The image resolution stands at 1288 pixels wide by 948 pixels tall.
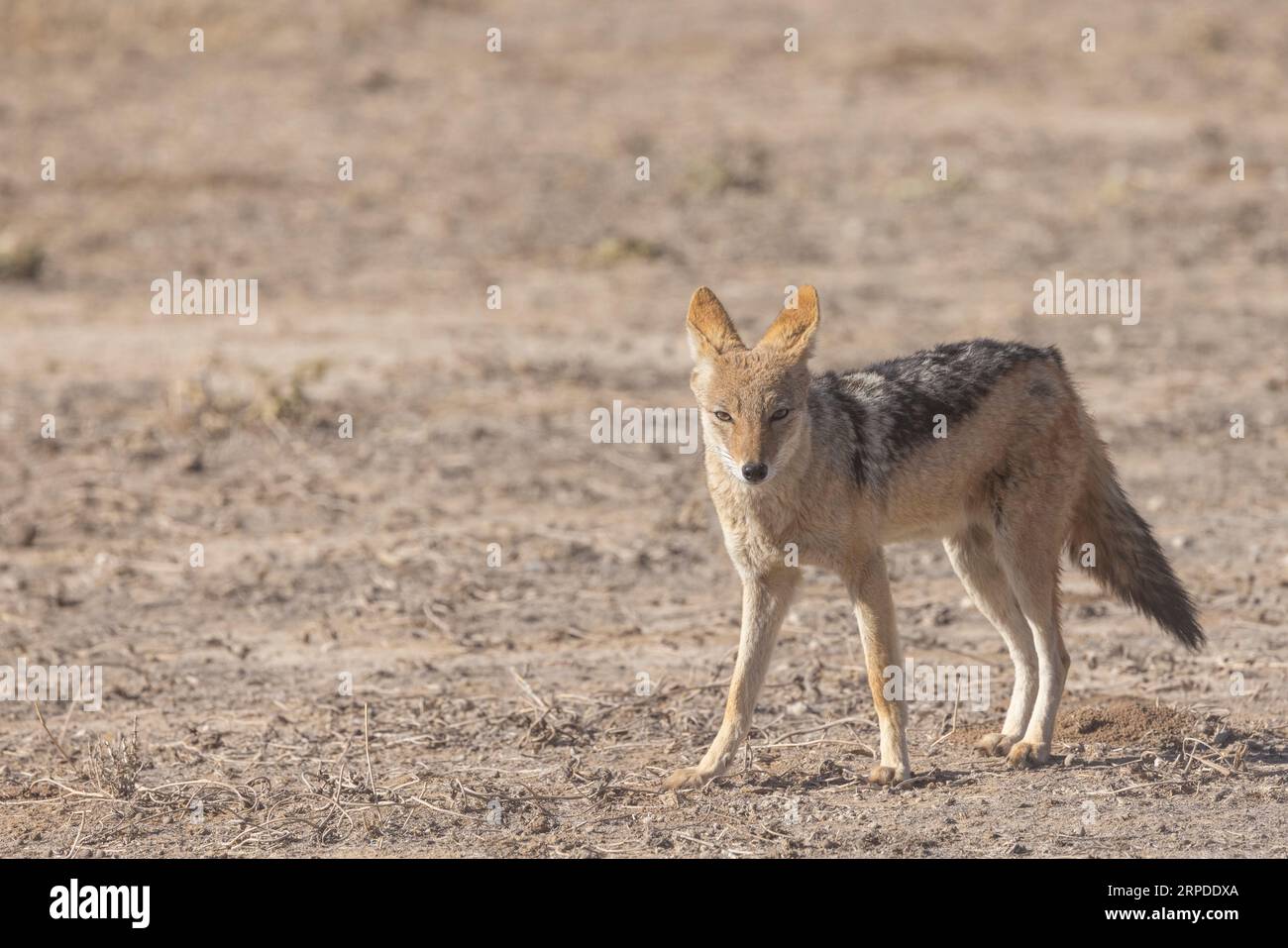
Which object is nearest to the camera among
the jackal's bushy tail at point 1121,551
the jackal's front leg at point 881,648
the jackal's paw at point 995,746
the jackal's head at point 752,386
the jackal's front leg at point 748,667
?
the jackal's head at point 752,386

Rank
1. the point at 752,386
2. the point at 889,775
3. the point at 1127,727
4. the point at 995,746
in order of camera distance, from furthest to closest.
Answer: the point at 1127,727 < the point at 995,746 < the point at 889,775 < the point at 752,386

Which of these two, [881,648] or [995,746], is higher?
[881,648]

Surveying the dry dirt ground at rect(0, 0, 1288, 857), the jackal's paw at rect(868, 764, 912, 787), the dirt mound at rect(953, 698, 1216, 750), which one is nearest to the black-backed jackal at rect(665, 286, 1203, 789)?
the jackal's paw at rect(868, 764, 912, 787)

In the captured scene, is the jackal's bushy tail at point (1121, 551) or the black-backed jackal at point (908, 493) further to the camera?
the jackal's bushy tail at point (1121, 551)

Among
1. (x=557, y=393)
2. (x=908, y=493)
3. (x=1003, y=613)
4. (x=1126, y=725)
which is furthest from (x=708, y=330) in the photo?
(x=557, y=393)

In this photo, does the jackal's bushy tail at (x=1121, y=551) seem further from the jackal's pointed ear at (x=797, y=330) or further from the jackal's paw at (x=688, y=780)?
the jackal's paw at (x=688, y=780)

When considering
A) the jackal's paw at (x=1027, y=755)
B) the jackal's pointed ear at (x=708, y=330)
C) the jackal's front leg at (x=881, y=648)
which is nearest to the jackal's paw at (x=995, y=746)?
the jackal's paw at (x=1027, y=755)

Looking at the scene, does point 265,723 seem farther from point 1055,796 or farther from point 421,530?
point 1055,796

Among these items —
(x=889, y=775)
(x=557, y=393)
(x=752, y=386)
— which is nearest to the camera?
(x=752, y=386)

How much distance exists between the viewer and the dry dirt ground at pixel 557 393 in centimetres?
638

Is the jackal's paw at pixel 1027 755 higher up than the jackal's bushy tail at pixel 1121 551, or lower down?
lower down

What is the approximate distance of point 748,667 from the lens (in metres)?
6.32

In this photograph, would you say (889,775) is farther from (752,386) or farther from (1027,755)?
(752,386)

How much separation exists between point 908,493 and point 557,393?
5732 mm
